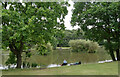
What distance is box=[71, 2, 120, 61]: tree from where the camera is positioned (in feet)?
37.0

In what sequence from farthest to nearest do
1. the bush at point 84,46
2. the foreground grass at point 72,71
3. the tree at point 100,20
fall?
the bush at point 84,46, the tree at point 100,20, the foreground grass at point 72,71

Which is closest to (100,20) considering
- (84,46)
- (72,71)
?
(72,71)

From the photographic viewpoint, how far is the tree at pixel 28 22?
310 inches

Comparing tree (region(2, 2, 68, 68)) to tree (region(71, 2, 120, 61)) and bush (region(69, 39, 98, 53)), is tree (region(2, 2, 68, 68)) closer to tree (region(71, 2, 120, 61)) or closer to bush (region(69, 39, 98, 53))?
tree (region(71, 2, 120, 61))

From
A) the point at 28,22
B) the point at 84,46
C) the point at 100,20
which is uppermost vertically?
the point at 100,20

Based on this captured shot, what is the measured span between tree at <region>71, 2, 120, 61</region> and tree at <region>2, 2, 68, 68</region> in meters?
3.59

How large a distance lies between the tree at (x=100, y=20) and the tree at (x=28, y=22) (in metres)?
3.59

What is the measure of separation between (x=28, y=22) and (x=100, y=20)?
23.2 feet

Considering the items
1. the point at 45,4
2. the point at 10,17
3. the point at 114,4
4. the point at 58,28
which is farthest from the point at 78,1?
the point at 10,17

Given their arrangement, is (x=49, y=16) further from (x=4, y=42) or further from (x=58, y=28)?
(x=4, y=42)

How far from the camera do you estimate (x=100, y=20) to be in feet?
41.1

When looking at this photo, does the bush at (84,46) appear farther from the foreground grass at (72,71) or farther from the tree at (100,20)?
the foreground grass at (72,71)

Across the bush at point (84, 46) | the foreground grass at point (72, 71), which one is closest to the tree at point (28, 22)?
the foreground grass at point (72, 71)

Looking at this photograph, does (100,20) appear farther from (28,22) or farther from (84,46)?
(84,46)
